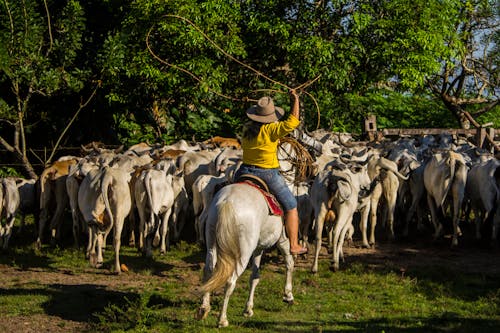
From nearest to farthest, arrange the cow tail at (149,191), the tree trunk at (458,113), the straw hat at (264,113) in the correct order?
the straw hat at (264,113)
the cow tail at (149,191)
the tree trunk at (458,113)

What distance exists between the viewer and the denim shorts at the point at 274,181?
9070 millimetres

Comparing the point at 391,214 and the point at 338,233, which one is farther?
the point at 391,214

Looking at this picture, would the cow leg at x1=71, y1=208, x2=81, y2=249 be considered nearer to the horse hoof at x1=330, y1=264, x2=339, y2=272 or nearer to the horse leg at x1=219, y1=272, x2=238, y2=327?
the horse hoof at x1=330, y1=264, x2=339, y2=272

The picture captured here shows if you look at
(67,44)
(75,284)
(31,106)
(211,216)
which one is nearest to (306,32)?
(67,44)

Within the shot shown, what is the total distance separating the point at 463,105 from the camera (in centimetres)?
3269

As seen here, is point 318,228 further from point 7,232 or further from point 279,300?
point 7,232

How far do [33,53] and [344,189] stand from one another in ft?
29.9

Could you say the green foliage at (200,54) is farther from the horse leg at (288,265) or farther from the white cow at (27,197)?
the horse leg at (288,265)

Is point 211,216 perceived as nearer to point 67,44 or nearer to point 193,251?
point 193,251

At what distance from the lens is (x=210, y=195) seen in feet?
43.2

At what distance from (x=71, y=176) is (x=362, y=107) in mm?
13277

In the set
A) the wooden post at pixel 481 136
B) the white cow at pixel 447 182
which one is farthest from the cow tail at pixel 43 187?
the wooden post at pixel 481 136

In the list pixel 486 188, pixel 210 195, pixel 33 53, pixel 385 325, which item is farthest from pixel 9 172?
pixel 385 325

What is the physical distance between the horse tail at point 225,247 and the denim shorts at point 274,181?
1003 mm
